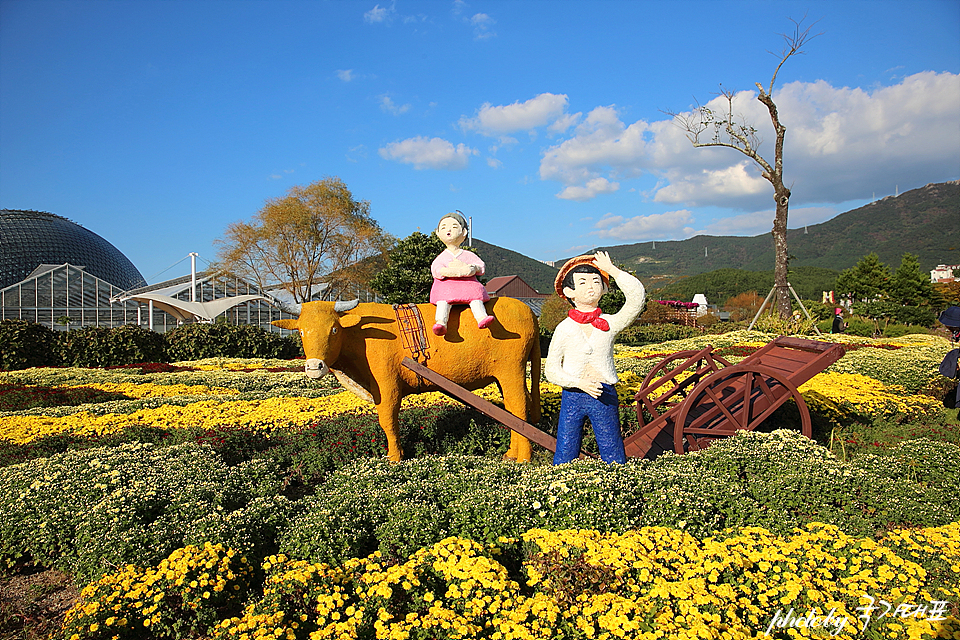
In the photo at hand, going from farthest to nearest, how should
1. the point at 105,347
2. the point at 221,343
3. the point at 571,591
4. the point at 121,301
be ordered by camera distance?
the point at 121,301
the point at 221,343
the point at 105,347
the point at 571,591

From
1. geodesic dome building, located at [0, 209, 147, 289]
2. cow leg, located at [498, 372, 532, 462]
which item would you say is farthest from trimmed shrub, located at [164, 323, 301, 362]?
geodesic dome building, located at [0, 209, 147, 289]

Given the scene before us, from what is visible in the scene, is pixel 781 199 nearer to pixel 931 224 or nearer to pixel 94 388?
pixel 94 388

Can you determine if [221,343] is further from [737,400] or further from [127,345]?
[737,400]

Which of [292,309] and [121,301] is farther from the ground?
[121,301]

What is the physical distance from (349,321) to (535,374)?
195 cm

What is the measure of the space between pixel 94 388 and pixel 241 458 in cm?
604

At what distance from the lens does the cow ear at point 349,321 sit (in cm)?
456

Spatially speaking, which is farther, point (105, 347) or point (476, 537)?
point (105, 347)

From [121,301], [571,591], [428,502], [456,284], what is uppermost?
[121,301]

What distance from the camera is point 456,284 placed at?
4.74 metres

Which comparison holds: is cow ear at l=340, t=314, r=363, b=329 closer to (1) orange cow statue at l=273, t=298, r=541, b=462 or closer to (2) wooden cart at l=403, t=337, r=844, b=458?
(1) orange cow statue at l=273, t=298, r=541, b=462

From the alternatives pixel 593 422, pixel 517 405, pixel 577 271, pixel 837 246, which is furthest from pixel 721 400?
pixel 837 246

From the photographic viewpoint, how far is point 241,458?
17.7 ft

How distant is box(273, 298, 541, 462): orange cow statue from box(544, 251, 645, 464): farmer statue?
2.11 ft
